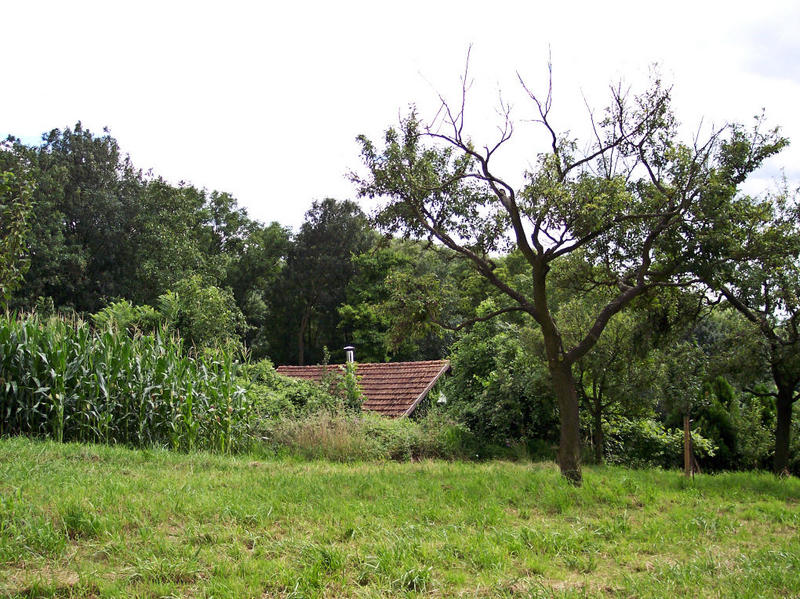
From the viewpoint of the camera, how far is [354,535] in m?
5.87

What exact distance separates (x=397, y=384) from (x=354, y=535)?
15.3m

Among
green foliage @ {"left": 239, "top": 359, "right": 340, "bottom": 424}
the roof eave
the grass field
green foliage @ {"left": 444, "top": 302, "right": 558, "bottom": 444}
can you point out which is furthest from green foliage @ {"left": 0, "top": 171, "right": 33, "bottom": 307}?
the roof eave

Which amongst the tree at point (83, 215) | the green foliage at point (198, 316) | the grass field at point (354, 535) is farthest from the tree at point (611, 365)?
the tree at point (83, 215)

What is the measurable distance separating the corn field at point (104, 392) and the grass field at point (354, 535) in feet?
5.01

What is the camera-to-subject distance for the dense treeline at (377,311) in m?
11.7

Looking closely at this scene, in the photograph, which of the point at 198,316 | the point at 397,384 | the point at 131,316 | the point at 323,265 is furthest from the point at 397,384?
the point at 323,265

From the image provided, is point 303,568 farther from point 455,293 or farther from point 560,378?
point 455,293

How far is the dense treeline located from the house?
1.15 meters

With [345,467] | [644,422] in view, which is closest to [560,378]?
[345,467]

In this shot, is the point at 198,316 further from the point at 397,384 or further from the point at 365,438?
the point at 365,438

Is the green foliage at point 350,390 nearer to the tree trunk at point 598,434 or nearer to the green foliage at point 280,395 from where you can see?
the green foliage at point 280,395

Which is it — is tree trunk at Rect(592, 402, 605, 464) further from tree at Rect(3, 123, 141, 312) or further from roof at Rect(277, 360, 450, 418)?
tree at Rect(3, 123, 141, 312)

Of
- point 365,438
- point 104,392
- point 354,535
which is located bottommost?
point 354,535

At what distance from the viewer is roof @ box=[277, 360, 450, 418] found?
1969cm
